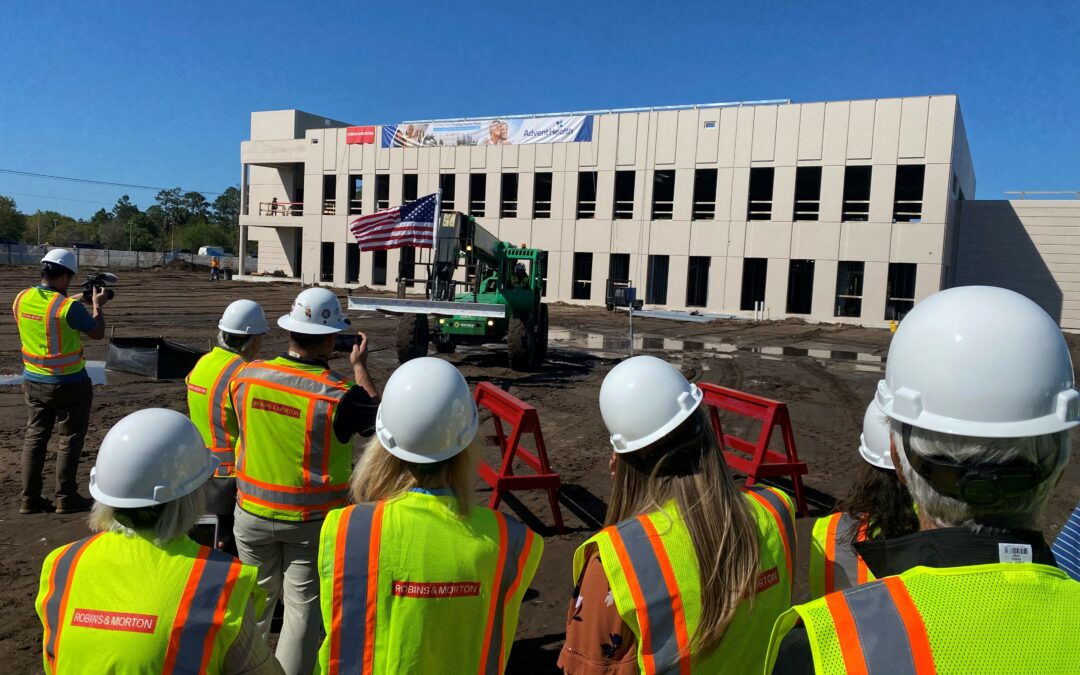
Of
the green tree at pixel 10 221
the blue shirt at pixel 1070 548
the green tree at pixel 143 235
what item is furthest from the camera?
the green tree at pixel 143 235

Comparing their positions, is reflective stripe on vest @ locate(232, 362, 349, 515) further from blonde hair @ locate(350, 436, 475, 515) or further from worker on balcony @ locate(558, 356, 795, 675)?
worker on balcony @ locate(558, 356, 795, 675)

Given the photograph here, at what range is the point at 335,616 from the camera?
2162mm

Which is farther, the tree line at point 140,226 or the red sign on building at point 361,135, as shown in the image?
the tree line at point 140,226

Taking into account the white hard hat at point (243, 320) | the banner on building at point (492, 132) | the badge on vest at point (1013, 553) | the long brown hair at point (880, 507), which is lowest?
the long brown hair at point (880, 507)

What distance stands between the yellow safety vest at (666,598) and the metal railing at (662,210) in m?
35.4

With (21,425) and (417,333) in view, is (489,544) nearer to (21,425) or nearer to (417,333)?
(21,425)

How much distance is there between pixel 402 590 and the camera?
2158mm

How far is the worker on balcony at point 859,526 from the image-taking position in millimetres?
2430

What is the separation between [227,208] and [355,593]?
126512 mm

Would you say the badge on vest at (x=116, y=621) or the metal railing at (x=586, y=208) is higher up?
the metal railing at (x=586, y=208)

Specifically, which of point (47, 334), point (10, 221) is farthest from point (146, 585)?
point (10, 221)

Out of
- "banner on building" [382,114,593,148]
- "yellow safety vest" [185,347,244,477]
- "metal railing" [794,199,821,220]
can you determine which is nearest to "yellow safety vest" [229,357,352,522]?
"yellow safety vest" [185,347,244,477]

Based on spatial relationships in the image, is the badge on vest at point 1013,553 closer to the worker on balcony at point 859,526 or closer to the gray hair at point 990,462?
the gray hair at point 990,462

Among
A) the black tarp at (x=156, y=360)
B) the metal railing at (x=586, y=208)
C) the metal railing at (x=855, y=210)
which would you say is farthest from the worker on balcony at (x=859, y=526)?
the metal railing at (x=586, y=208)
